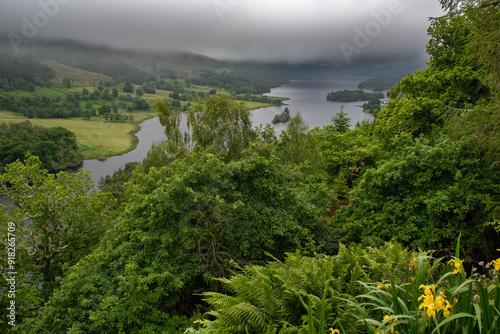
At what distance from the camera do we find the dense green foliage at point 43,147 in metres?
32.0

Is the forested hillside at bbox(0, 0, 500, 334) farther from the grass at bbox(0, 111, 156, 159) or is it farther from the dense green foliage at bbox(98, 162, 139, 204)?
the grass at bbox(0, 111, 156, 159)

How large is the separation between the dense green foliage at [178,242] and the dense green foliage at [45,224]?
243cm

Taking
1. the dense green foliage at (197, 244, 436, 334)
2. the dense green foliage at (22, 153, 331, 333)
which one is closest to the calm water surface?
the dense green foliage at (22, 153, 331, 333)

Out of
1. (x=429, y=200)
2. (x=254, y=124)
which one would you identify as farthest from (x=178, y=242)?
(x=254, y=124)

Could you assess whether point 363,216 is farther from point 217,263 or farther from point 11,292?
point 11,292

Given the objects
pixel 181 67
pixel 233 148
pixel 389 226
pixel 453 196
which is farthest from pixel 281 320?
pixel 181 67

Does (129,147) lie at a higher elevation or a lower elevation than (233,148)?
lower

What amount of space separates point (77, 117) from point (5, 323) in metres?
75.3

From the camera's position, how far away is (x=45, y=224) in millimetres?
9344

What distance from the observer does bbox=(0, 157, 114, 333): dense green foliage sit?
326 inches

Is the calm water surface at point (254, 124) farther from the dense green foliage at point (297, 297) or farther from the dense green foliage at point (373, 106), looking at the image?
the dense green foliage at point (297, 297)

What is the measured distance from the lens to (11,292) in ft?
23.3

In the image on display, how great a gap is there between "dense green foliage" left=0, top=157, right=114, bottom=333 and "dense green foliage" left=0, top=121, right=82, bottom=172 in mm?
27498

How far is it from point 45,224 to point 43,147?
3323 cm
